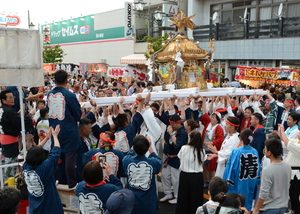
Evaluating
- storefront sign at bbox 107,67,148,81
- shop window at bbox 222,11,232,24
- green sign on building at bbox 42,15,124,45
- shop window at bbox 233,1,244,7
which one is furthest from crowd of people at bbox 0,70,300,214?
green sign on building at bbox 42,15,124,45

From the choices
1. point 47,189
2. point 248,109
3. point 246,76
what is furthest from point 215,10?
point 47,189

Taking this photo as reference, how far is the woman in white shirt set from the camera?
438 centimetres

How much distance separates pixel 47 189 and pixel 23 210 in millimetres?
794

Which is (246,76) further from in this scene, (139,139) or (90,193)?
(90,193)

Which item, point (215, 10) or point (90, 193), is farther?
point (215, 10)

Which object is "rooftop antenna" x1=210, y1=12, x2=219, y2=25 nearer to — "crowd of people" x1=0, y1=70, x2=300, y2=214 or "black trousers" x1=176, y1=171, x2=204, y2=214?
"crowd of people" x1=0, y1=70, x2=300, y2=214

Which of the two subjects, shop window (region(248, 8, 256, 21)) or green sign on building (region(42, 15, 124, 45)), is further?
green sign on building (region(42, 15, 124, 45))

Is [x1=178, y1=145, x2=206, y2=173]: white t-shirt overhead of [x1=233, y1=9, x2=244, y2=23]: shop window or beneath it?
beneath

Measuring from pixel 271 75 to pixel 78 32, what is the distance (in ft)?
90.9

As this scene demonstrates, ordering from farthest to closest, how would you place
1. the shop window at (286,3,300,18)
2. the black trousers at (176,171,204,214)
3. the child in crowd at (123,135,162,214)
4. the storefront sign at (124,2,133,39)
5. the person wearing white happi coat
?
the storefront sign at (124,2,133,39), the shop window at (286,3,300,18), the person wearing white happi coat, the black trousers at (176,171,204,214), the child in crowd at (123,135,162,214)

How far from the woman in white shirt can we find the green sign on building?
25928 mm

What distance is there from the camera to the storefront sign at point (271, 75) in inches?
466

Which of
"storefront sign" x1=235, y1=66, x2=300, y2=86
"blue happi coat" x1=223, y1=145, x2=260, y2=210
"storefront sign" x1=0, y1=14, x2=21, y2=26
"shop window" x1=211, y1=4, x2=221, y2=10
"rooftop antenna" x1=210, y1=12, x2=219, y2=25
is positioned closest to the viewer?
"blue happi coat" x1=223, y1=145, x2=260, y2=210

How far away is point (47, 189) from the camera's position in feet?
11.9
